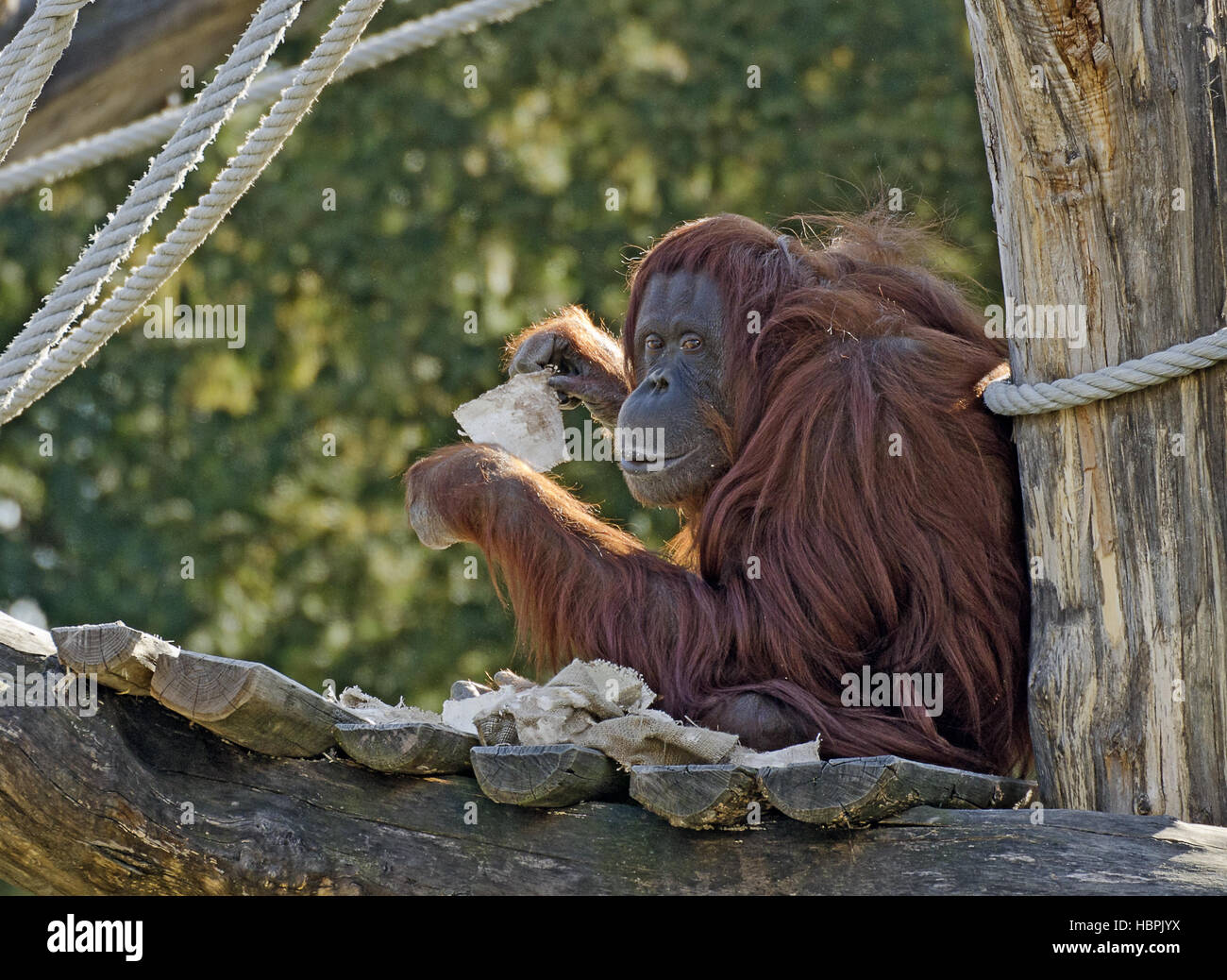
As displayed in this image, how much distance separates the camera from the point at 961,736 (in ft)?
11.2

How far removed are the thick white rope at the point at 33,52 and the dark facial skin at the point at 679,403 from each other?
1.45 meters

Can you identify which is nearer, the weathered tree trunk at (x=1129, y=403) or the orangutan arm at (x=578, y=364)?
the weathered tree trunk at (x=1129, y=403)

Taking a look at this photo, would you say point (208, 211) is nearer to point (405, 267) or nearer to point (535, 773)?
point (535, 773)

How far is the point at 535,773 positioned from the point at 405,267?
19.8 ft

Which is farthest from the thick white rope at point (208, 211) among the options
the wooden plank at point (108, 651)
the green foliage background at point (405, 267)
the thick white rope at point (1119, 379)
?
the green foliage background at point (405, 267)

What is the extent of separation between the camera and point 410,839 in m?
2.75

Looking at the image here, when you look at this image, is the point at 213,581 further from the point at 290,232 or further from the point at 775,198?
the point at 775,198

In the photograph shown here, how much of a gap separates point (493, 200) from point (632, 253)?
84 cm

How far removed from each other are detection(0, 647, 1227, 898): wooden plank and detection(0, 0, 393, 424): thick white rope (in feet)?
2.42

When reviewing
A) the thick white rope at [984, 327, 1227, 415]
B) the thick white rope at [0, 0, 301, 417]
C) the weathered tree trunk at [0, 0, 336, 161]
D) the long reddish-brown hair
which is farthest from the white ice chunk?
the weathered tree trunk at [0, 0, 336, 161]

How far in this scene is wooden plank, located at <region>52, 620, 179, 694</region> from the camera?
8.36ft

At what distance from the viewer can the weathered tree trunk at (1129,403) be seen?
9.39 ft

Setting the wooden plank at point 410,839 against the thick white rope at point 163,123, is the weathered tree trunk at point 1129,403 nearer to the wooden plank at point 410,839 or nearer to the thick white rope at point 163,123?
the wooden plank at point 410,839
